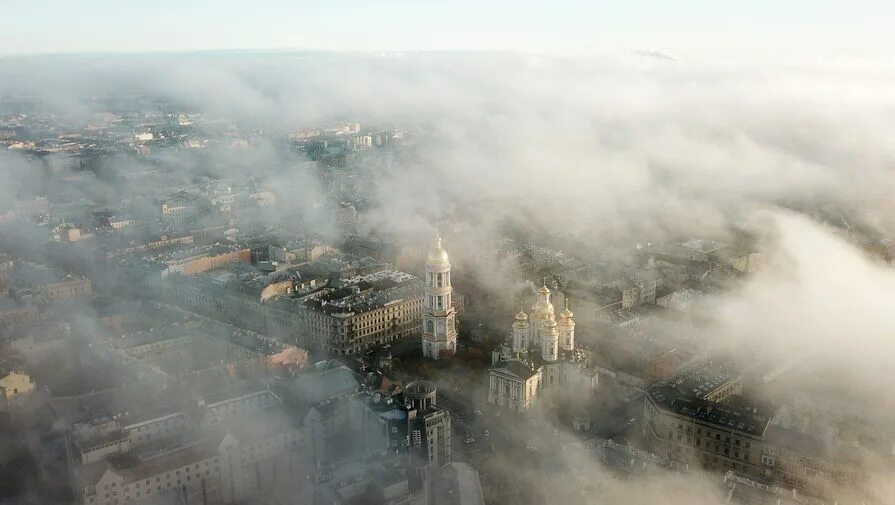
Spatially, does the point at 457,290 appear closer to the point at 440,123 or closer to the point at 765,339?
the point at 765,339

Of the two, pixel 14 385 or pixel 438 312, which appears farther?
pixel 438 312

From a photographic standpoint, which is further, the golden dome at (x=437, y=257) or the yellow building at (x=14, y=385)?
the golden dome at (x=437, y=257)

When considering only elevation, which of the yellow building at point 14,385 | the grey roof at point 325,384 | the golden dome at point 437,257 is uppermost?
the golden dome at point 437,257

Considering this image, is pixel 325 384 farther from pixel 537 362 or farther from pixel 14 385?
pixel 14 385

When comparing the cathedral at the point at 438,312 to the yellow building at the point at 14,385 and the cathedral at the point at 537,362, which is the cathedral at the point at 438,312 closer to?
the cathedral at the point at 537,362

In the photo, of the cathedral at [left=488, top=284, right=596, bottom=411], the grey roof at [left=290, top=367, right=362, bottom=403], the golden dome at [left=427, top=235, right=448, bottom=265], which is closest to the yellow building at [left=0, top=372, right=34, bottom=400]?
the grey roof at [left=290, top=367, right=362, bottom=403]

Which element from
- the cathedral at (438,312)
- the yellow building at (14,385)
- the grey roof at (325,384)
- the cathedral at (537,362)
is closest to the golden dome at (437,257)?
the cathedral at (438,312)

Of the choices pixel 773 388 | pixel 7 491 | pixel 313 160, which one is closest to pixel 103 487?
pixel 7 491

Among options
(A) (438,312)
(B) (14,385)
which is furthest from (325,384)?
(B) (14,385)

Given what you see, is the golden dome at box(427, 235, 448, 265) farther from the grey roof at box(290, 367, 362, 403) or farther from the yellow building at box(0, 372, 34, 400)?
the yellow building at box(0, 372, 34, 400)
